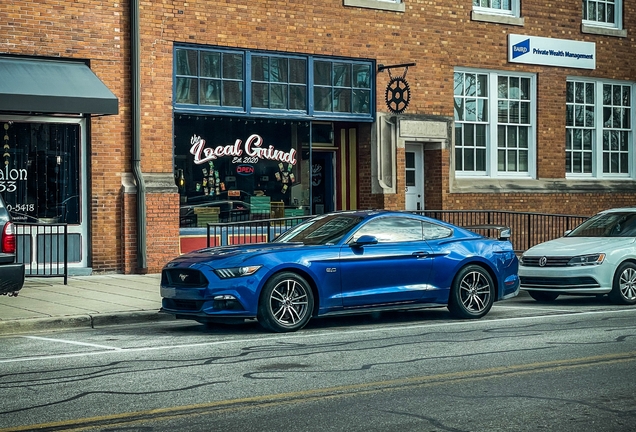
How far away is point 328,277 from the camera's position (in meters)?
11.7

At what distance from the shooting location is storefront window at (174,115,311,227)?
62.9 ft

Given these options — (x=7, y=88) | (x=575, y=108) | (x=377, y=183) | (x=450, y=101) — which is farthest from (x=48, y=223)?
(x=575, y=108)

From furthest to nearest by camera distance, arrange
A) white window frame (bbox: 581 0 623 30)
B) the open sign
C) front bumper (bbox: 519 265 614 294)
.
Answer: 1. white window frame (bbox: 581 0 623 30)
2. the open sign
3. front bumper (bbox: 519 265 614 294)

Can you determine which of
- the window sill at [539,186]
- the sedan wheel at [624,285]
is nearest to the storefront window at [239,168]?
the window sill at [539,186]

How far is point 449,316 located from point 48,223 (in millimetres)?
7984

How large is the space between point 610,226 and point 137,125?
27.9 feet

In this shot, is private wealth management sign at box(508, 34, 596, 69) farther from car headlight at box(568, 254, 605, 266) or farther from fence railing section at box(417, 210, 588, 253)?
car headlight at box(568, 254, 605, 266)

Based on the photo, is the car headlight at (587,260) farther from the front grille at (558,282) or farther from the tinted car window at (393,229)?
the tinted car window at (393,229)

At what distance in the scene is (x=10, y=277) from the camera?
459 inches

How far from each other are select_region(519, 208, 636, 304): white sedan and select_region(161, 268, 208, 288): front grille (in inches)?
231

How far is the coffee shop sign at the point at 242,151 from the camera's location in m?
19.2

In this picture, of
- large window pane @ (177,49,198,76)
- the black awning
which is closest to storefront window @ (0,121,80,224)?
the black awning

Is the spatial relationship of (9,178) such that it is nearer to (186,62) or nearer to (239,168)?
(186,62)

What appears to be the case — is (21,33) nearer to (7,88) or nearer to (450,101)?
(7,88)
